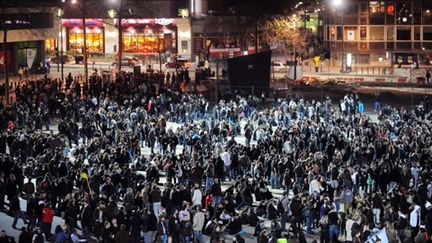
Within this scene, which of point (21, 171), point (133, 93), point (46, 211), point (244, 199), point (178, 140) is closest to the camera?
point (46, 211)

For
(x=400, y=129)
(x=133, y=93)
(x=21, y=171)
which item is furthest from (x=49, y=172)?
(x=133, y=93)

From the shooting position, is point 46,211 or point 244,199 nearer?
point 46,211

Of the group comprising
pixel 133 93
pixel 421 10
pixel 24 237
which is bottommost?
pixel 24 237

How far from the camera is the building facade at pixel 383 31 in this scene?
265 feet

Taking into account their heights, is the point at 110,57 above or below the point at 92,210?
above

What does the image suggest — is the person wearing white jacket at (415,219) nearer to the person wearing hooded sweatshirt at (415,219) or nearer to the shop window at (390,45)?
the person wearing hooded sweatshirt at (415,219)

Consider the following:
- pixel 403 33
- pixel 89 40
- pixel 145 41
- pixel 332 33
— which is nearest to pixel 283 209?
pixel 403 33

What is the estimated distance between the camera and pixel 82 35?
3622 inches

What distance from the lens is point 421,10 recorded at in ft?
264

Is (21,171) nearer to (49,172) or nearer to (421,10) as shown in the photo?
(49,172)

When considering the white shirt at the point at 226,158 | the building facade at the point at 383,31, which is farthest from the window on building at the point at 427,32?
the white shirt at the point at 226,158

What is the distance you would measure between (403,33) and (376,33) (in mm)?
2719

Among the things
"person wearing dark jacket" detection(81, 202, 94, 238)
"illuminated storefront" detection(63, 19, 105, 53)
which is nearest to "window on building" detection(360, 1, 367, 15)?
"illuminated storefront" detection(63, 19, 105, 53)

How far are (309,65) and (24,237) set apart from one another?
220 feet
